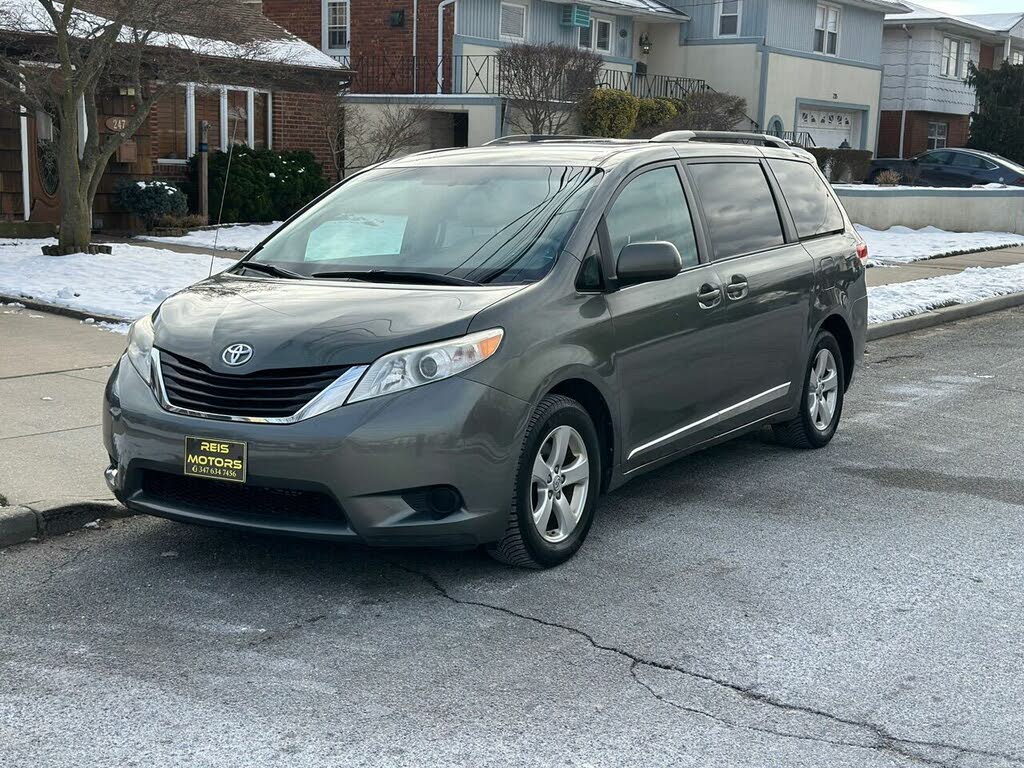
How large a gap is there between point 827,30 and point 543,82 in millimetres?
16913

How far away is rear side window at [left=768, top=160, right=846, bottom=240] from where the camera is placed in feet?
24.8

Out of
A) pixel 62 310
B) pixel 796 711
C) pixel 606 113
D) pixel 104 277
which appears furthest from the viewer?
pixel 606 113

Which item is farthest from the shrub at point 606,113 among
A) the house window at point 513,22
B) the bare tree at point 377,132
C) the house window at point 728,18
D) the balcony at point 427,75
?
the house window at point 728,18

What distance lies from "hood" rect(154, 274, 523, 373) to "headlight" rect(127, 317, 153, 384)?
69mm

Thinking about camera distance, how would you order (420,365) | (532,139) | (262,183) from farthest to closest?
(262,183) → (532,139) → (420,365)

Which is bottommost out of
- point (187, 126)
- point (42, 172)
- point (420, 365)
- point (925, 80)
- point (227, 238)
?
point (227, 238)

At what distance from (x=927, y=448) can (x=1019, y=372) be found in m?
3.59

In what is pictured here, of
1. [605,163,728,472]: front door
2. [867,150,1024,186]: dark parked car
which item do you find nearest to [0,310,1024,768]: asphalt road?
[605,163,728,472]: front door

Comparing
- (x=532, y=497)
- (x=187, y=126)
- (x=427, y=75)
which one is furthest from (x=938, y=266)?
(x=427, y=75)

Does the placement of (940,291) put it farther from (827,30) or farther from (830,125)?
(830,125)

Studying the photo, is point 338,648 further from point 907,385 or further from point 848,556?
point 907,385

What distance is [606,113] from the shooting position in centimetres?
3025

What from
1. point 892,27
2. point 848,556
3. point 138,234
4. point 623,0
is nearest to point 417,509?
point 848,556

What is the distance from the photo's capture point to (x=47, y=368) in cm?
928
